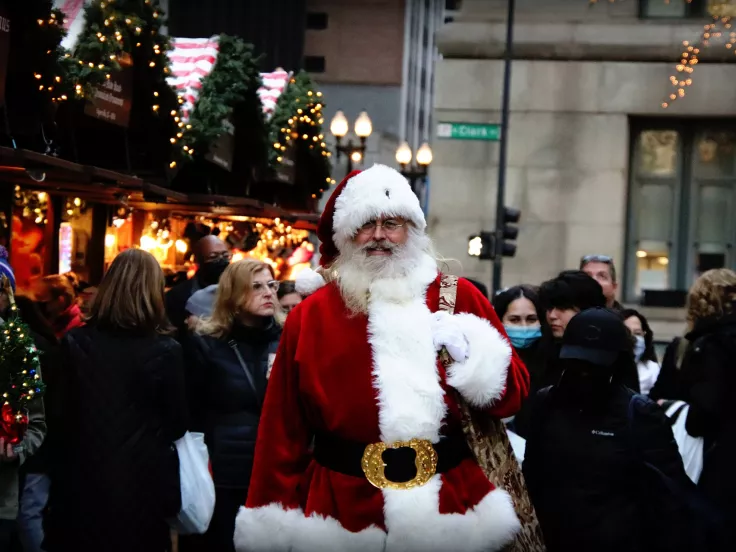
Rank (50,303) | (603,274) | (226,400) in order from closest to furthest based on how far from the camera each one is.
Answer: (226,400), (603,274), (50,303)

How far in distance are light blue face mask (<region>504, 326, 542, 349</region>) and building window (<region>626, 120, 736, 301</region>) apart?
12.5 m

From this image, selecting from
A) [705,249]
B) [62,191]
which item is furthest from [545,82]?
[62,191]

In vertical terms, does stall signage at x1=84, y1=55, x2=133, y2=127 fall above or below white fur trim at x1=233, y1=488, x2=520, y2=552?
above

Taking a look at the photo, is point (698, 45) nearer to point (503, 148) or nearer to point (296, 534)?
point (503, 148)

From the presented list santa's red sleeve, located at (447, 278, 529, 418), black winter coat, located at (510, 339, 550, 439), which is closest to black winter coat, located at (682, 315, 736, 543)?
black winter coat, located at (510, 339, 550, 439)

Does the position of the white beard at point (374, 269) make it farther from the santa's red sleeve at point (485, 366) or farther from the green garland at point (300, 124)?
the green garland at point (300, 124)

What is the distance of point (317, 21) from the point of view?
68938mm

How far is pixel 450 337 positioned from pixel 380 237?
1.70 feet

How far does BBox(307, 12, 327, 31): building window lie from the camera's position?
68375mm

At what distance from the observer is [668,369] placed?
735cm

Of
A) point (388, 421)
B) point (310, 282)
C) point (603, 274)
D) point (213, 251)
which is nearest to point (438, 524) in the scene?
point (388, 421)

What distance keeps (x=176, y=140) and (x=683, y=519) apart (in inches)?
344

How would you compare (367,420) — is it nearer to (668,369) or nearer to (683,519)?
(683,519)

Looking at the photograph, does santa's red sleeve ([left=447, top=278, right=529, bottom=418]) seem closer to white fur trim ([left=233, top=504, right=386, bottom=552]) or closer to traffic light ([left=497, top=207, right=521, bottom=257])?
white fur trim ([left=233, top=504, right=386, bottom=552])
